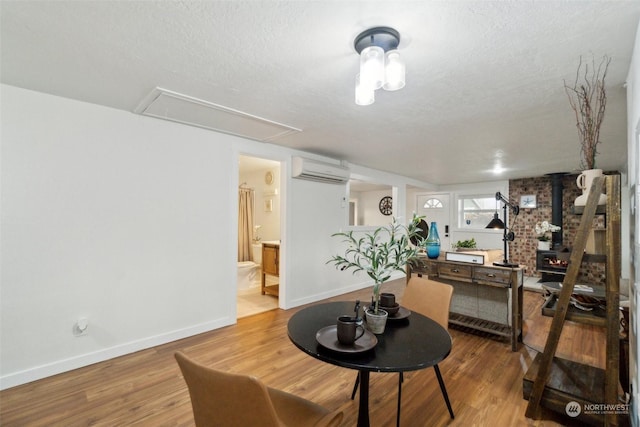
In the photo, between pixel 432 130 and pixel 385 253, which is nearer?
pixel 385 253

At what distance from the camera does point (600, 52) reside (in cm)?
160

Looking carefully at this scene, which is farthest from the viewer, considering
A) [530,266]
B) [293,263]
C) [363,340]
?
[530,266]

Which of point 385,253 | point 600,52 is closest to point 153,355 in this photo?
point 385,253

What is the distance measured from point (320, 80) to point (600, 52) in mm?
1614

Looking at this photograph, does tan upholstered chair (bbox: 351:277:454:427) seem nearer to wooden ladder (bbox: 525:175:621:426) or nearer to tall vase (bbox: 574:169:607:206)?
wooden ladder (bbox: 525:175:621:426)

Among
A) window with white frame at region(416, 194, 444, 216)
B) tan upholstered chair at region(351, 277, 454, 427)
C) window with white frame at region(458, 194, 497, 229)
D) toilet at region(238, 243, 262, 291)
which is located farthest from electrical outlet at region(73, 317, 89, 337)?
window with white frame at region(458, 194, 497, 229)

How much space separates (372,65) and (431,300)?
155 cm

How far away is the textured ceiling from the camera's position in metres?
1.33

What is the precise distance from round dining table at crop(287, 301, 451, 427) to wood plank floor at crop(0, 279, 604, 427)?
0.70 metres

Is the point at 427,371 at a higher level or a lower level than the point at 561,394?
lower

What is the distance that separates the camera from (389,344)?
1.31 m

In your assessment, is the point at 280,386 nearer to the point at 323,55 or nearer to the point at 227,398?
the point at 227,398

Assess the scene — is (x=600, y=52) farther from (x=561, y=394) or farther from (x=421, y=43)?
(x=561, y=394)

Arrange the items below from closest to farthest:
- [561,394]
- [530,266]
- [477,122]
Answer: [561,394], [477,122], [530,266]
